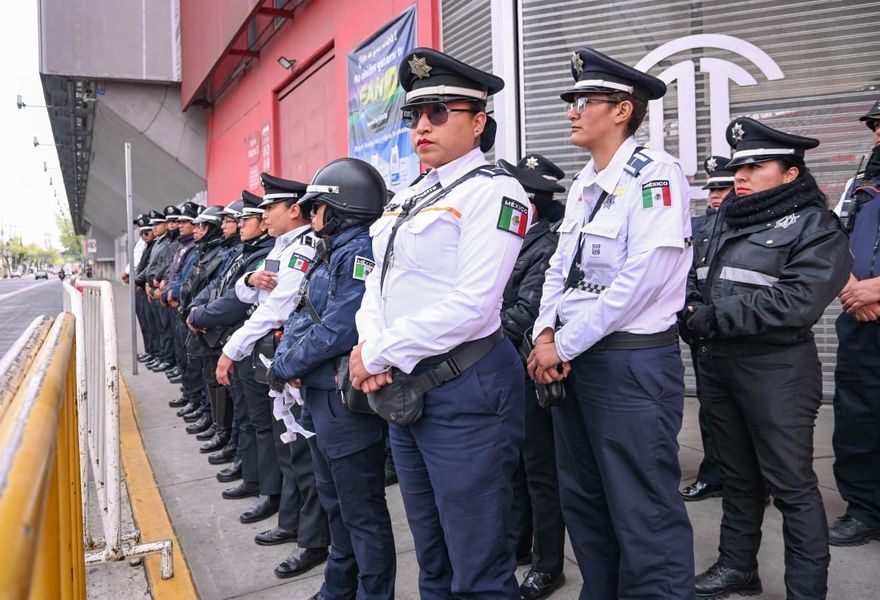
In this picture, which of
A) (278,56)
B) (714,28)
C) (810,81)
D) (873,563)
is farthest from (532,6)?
(278,56)

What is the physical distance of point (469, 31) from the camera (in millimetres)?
6637

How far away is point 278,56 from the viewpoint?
1209 cm

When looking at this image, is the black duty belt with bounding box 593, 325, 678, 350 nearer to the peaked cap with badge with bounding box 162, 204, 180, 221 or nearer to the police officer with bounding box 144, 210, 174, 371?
the police officer with bounding box 144, 210, 174, 371

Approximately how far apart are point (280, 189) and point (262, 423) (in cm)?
134

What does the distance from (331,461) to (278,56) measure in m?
10.9

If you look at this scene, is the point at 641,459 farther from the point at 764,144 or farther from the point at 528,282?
the point at 764,144

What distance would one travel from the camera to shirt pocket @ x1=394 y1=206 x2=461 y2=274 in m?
2.13

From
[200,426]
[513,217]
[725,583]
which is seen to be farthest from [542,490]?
→ [200,426]

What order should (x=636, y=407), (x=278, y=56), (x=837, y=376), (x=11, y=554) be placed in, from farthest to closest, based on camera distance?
(x=278, y=56) < (x=837, y=376) < (x=636, y=407) < (x=11, y=554)

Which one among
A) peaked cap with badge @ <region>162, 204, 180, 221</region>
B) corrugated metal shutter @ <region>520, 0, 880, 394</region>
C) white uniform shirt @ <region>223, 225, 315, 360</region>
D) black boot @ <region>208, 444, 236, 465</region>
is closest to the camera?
white uniform shirt @ <region>223, 225, 315, 360</region>

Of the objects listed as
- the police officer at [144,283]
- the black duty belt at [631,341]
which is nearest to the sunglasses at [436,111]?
the black duty belt at [631,341]

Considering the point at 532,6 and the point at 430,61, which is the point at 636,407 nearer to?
the point at 430,61

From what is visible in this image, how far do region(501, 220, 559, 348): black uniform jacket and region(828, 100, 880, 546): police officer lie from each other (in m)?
1.36

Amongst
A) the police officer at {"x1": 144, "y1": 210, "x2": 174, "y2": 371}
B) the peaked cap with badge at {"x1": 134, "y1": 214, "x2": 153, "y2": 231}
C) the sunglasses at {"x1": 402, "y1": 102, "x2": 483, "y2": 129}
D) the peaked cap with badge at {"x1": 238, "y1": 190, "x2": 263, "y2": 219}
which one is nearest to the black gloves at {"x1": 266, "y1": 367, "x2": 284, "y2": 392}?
the sunglasses at {"x1": 402, "y1": 102, "x2": 483, "y2": 129}
